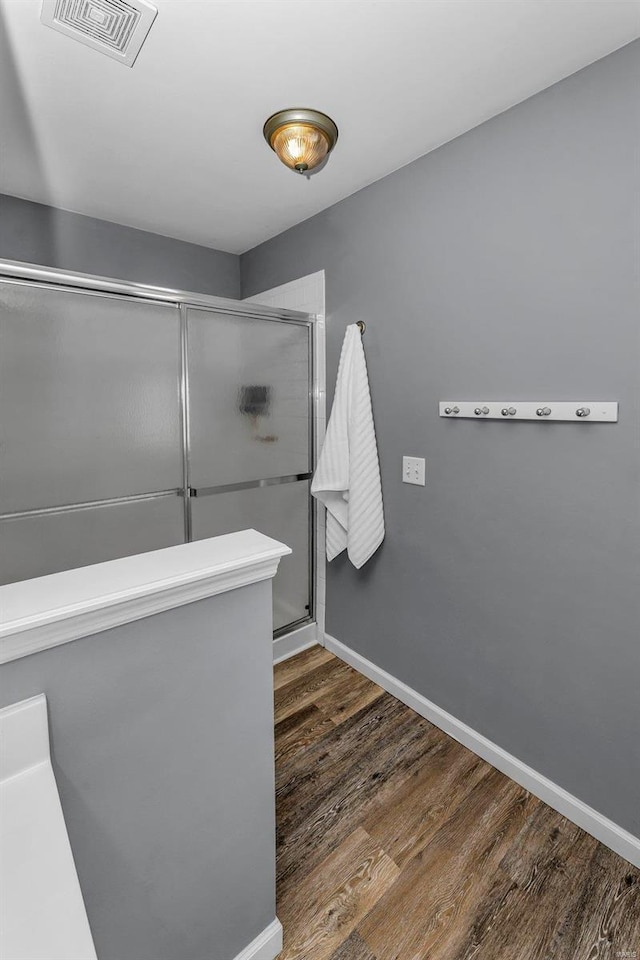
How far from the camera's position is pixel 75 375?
167 centimetres

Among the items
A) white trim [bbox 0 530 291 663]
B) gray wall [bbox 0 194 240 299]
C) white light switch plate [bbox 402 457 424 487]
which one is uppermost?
gray wall [bbox 0 194 240 299]

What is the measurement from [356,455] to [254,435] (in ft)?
1.68

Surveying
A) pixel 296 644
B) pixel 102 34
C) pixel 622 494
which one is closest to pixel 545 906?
pixel 622 494

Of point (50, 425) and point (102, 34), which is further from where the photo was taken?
point (50, 425)

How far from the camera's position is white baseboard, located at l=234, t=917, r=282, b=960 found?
3.62 ft

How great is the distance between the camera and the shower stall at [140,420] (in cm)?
159

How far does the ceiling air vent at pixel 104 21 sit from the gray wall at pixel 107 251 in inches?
46.8

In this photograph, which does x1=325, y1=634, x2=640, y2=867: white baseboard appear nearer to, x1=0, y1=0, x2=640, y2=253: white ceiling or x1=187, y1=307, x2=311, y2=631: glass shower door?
x1=187, y1=307, x2=311, y2=631: glass shower door

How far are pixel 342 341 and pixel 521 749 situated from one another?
1.85m

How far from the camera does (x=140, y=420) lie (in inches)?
72.9

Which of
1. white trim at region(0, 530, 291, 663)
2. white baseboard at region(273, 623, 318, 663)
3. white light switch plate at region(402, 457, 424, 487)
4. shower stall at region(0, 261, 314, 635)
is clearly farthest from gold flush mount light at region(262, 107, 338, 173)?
white baseboard at region(273, 623, 318, 663)

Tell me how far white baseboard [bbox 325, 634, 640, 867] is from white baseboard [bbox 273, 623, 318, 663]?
0.31m

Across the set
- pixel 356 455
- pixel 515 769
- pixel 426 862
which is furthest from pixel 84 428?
pixel 515 769

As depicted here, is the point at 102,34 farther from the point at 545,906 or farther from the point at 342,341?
the point at 545,906
